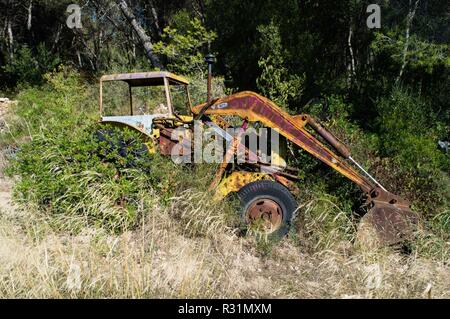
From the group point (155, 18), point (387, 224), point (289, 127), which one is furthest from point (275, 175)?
point (155, 18)

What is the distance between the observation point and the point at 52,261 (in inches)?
152

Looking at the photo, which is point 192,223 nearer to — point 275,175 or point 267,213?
point 267,213

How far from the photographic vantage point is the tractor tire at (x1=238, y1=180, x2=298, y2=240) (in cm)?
499

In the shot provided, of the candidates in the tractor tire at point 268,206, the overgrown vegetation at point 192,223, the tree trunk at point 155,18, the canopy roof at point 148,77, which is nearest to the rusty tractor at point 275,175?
the tractor tire at point 268,206

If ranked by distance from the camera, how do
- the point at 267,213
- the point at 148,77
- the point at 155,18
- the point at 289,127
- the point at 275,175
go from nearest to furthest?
the point at 267,213 < the point at 289,127 < the point at 275,175 < the point at 148,77 < the point at 155,18

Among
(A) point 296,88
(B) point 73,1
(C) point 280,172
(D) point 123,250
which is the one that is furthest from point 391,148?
(B) point 73,1

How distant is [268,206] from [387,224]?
1.41m

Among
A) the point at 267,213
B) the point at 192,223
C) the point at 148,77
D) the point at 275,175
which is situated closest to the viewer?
the point at 192,223

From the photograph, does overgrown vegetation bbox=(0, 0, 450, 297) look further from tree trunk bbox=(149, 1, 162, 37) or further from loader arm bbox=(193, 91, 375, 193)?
tree trunk bbox=(149, 1, 162, 37)

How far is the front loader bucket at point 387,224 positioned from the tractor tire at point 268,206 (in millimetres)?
874

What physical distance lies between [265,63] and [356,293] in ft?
27.3

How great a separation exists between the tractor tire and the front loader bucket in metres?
0.87

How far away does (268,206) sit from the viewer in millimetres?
5031

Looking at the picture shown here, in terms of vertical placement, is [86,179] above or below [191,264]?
above
